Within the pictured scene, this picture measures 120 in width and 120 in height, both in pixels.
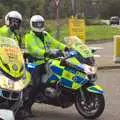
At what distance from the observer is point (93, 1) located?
347 feet

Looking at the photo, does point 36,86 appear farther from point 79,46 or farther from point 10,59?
point 10,59

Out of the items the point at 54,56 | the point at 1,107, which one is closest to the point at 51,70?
the point at 54,56

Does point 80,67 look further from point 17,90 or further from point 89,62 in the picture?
point 17,90

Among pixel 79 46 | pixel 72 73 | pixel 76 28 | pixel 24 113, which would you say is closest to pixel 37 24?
pixel 79 46

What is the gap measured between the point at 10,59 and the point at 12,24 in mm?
2261

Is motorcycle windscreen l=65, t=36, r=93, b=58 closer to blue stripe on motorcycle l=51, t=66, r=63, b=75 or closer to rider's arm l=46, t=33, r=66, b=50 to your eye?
rider's arm l=46, t=33, r=66, b=50

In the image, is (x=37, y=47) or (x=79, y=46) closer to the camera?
(x=37, y=47)

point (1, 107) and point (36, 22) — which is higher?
point (36, 22)

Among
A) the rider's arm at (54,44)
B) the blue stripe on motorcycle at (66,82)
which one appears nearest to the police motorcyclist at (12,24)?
the rider's arm at (54,44)

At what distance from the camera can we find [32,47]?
9.73m

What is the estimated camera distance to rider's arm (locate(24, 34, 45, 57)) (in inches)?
381

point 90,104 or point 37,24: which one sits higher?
point 37,24

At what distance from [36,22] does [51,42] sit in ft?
1.56

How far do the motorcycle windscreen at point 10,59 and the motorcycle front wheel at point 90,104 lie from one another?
232cm
